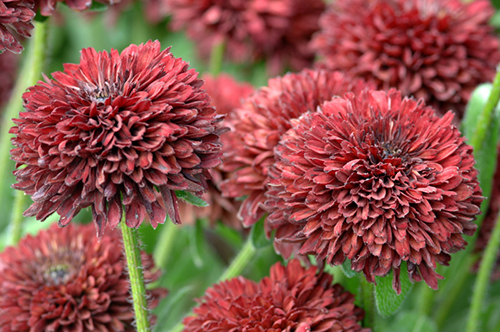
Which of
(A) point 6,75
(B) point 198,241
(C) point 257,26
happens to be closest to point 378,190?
(B) point 198,241

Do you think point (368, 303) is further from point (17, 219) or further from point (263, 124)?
point (17, 219)

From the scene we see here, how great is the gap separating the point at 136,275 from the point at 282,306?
17 cm

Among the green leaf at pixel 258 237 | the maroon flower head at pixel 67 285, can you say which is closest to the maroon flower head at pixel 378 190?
the green leaf at pixel 258 237

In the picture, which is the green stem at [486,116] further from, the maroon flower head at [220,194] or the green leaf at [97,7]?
the green leaf at [97,7]

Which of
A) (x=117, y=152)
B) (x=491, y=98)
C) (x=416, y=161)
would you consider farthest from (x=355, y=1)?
(x=117, y=152)

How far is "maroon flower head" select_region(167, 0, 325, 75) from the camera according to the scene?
1143mm

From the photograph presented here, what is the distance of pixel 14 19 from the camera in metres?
0.59

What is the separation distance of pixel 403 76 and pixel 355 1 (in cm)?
20

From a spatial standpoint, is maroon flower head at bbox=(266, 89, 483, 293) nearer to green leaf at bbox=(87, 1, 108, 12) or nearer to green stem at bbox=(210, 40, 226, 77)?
green leaf at bbox=(87, 1, 108, 12)

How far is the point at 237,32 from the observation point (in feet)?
3.85

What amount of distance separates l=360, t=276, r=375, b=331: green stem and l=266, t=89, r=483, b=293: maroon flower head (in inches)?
3.7

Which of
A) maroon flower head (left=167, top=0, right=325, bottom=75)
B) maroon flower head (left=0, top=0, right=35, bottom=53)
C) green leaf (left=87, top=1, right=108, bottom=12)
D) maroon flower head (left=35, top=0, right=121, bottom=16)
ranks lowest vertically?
maroon flower head (left=0, top=0, right=35, bottom=53)

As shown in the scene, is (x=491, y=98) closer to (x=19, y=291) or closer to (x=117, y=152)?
(x=117, y=152)

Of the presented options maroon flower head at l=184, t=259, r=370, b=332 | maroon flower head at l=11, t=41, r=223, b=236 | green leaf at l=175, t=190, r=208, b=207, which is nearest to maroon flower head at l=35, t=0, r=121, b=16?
maroon flower head at l=11, t=41, r=223, b=236
